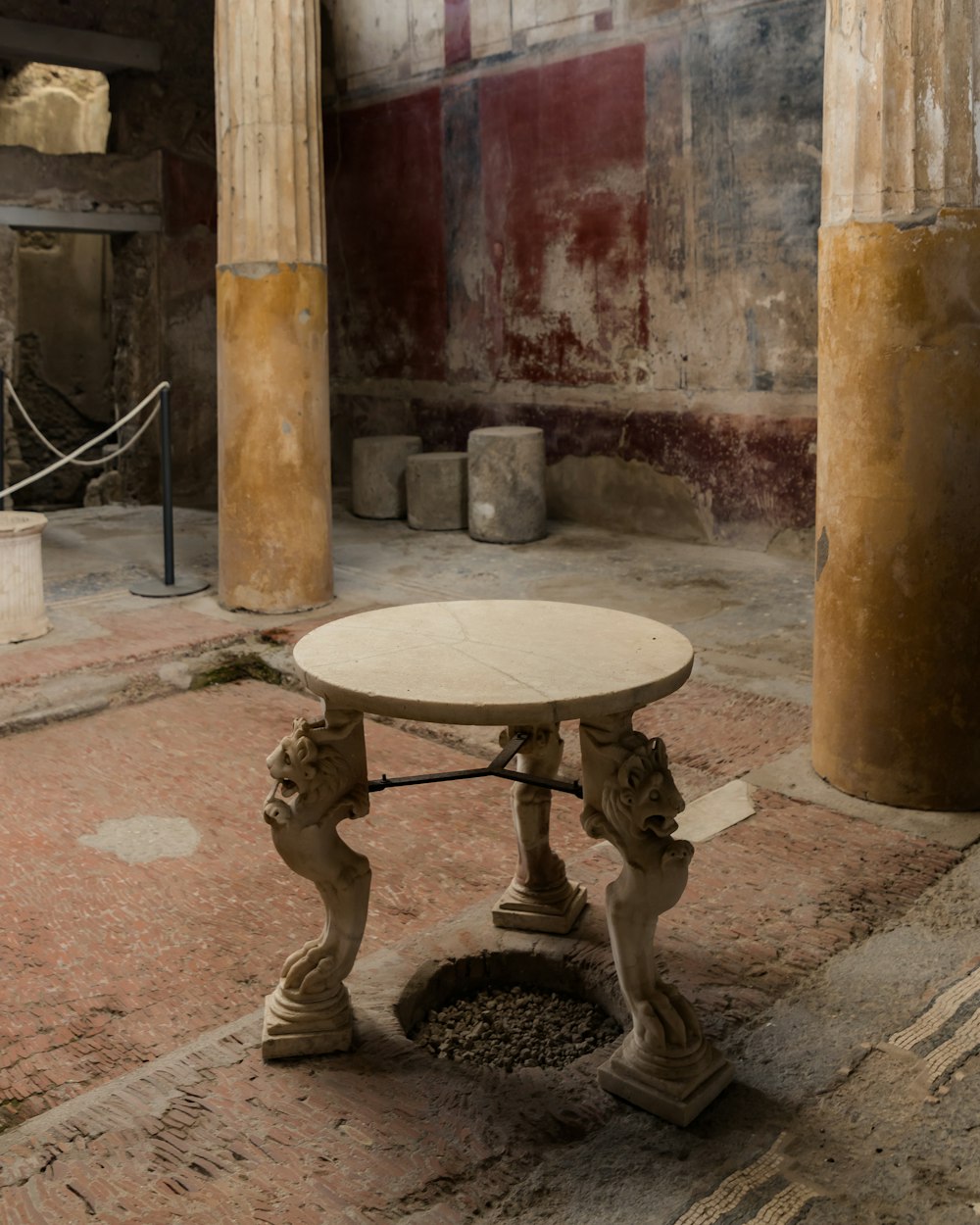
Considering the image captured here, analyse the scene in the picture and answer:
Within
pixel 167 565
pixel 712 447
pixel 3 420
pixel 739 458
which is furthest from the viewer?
pixel 712 447

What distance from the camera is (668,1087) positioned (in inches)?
101

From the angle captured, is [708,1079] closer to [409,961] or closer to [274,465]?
[409,961]

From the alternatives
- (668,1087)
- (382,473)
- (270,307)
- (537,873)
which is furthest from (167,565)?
(668,1087)

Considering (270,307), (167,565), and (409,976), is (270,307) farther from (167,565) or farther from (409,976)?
(409,976)

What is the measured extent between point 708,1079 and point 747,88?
7016mm

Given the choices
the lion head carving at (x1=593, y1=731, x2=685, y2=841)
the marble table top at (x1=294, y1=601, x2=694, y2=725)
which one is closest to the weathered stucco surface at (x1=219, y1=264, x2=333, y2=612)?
the marble table top at (x1=294, y1=601, x2=694, y2=725)

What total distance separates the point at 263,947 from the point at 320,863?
71cm

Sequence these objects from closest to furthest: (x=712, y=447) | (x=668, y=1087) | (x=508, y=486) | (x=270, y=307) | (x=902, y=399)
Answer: (x=668, y=1087)
(x=902, y=399)
(x=270, y=307)
(x=712, y=447)
(x=508, y=486)

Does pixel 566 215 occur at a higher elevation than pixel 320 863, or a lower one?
higher

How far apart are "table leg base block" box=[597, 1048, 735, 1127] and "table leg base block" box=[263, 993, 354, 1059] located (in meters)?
0.58

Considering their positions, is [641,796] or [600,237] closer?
[641,796]

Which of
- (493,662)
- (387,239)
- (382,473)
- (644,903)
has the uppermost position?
(387,239)

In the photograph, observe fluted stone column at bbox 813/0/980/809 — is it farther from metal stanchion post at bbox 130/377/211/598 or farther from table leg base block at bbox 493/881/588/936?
metal stanchion post at bbox 130/377/211/598

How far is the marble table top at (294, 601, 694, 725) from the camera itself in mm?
2561
